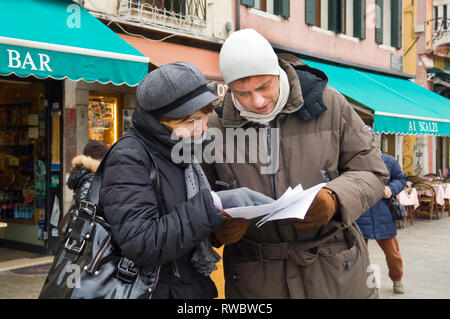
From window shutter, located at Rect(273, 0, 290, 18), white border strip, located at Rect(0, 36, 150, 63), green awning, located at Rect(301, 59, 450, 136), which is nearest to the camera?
white border strip, located at Rect(0, 36, 150, 63)

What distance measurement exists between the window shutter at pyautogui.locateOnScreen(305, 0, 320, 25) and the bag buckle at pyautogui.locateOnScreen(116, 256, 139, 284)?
11.0 metres

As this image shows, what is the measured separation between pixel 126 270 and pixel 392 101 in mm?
10547

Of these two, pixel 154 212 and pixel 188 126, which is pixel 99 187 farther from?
pixel 188 126

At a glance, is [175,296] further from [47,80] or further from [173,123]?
[47,80]

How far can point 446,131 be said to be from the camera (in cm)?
1166

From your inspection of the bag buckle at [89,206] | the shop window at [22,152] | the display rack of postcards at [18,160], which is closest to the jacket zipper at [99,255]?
the bag buckle at [89,206]


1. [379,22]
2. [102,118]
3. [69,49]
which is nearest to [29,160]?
[102,118]

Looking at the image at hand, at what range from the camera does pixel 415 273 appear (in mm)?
6852

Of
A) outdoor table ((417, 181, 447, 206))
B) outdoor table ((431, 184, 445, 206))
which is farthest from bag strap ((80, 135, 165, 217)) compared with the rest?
outdoor table ((431, 184, 445, 206))

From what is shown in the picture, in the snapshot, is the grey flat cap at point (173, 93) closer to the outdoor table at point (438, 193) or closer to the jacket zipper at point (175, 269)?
the jacket zipper at point (175, 269)

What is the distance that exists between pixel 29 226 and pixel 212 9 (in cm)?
491

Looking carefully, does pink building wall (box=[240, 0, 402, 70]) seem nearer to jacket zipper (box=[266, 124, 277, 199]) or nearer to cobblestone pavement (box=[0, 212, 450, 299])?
cobblestone pavement (box=[0, 212, 450, 299])

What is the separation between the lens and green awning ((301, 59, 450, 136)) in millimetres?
9969
